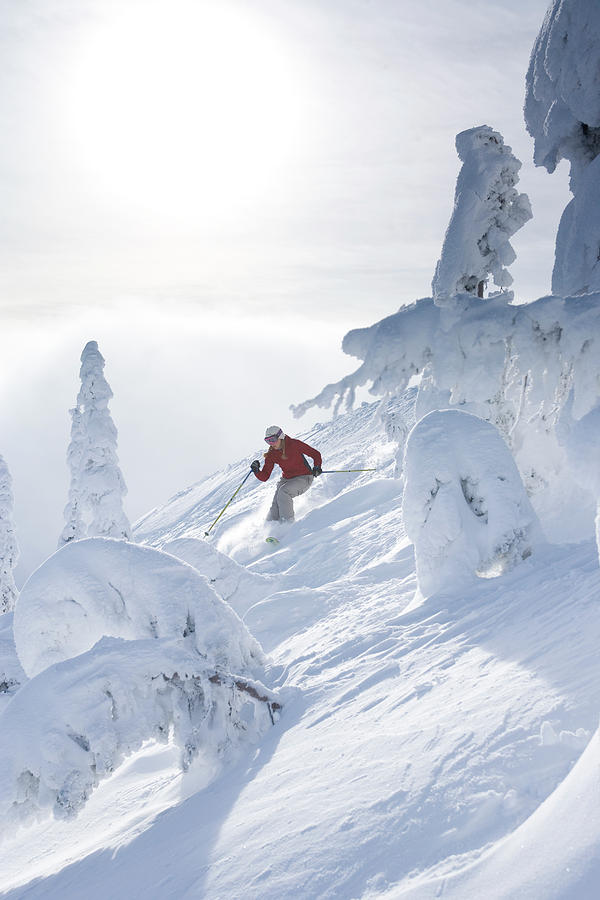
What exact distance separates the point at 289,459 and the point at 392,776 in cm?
1084

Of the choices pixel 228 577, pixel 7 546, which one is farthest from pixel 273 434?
pixel 7 546

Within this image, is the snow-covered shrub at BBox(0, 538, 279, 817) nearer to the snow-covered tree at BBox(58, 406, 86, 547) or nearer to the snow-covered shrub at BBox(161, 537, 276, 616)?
the snow-covered shrub at BBox(161, 537, 276, 616)

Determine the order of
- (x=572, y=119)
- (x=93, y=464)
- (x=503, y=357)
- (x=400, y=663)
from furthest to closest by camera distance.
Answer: (x=93, y=464)
(x=503, y=357)
(x=572, y=119)
(x=400, y=663)

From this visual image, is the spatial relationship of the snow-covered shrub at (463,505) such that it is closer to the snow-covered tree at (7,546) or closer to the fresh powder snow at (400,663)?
the fresh powder snow at (400,663)

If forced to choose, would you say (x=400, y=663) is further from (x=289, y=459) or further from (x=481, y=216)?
(x=289, y=459)

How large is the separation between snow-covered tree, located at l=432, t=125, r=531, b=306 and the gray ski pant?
6.05 m

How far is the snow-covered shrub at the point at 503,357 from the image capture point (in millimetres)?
7285

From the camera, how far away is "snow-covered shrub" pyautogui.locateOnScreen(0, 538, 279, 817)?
483cm

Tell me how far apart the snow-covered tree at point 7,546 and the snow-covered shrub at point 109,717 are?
61.4ft

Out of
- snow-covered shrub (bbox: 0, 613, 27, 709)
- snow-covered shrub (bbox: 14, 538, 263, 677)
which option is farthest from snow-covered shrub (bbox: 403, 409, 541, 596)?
snow-covered shrub (bbox: 0, 613, 27, 709)

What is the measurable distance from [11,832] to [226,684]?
1.95 m

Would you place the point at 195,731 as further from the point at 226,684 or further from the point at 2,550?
the point at 2,550

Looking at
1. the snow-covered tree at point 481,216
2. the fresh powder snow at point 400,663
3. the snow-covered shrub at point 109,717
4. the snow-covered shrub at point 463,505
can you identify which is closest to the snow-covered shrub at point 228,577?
the fresh powder snow at point 400,663

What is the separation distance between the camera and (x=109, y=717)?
513 cm
